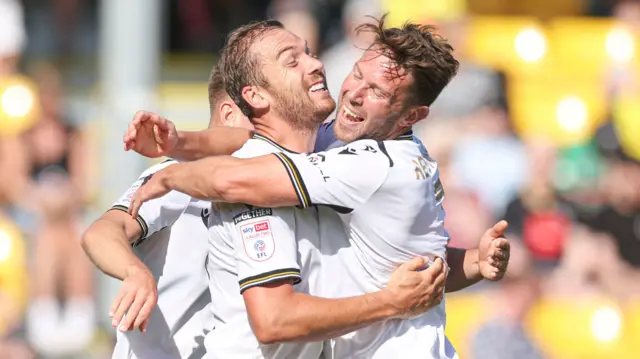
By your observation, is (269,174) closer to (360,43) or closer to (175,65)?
(360,43)

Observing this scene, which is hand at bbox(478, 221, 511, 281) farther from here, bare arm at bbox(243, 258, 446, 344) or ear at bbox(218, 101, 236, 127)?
ear at bbox(218, 101, 236, 127)

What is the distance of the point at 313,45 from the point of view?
31.3 ft

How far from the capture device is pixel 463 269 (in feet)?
14.1

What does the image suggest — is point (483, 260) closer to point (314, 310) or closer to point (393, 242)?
point (393, 242)

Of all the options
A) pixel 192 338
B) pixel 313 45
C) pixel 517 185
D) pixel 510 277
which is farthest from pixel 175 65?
pixel 192 338

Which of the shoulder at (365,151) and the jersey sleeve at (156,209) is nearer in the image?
the shoulder at (365,151)

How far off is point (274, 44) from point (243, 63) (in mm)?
138

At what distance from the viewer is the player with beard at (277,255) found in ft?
11.9

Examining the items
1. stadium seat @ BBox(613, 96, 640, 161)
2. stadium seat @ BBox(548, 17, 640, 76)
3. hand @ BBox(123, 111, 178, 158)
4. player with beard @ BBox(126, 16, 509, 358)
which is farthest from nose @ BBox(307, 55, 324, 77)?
stadium seat @ BBox(548, 17, 640, 76)

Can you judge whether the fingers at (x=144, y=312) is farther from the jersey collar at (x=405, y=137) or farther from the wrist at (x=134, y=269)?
the jersey collar at (x=405, y=137)

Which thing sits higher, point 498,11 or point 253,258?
point 253,258

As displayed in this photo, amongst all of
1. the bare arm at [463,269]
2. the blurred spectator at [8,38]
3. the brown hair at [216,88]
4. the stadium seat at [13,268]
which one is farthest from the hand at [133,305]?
the blurred spectator at [8,38]

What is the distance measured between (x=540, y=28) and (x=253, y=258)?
7.33m

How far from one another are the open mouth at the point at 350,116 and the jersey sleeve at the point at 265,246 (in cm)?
47
